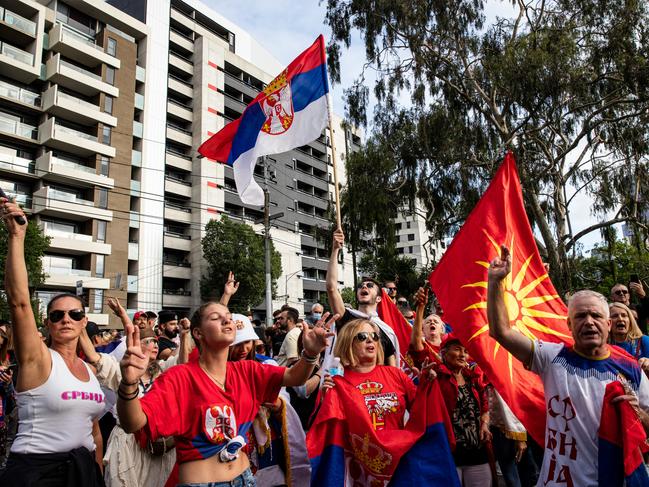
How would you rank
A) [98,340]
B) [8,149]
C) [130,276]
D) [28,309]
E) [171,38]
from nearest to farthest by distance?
[28,309]
[98,340]
[8,149]
[130,276]
[171,38]

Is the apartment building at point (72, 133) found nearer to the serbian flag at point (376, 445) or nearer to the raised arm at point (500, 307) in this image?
the serbian flag at point (376, 445)

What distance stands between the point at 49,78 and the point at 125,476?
36524 mm

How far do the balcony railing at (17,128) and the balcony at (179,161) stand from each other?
961 cm

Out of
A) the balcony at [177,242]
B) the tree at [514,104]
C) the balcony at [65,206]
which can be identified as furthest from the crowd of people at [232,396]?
the balcony at [177,242]

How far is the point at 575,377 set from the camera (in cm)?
285

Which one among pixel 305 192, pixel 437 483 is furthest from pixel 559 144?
pixel 305 192

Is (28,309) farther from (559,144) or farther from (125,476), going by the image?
(559,144)

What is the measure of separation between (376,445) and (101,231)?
35.1m

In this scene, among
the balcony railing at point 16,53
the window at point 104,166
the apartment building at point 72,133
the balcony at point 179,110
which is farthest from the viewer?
the balcony at point 179,110

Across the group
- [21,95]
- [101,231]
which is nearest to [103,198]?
[101,231]

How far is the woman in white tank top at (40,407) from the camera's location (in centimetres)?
262

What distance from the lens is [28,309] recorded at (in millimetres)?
2684

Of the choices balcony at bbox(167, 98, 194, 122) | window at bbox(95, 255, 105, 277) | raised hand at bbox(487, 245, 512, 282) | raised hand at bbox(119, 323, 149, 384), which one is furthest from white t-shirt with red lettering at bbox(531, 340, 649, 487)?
balcony at bbox(167, 98, 194, 122)

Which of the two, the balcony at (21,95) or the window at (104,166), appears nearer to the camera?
the balcony at (21,95)
